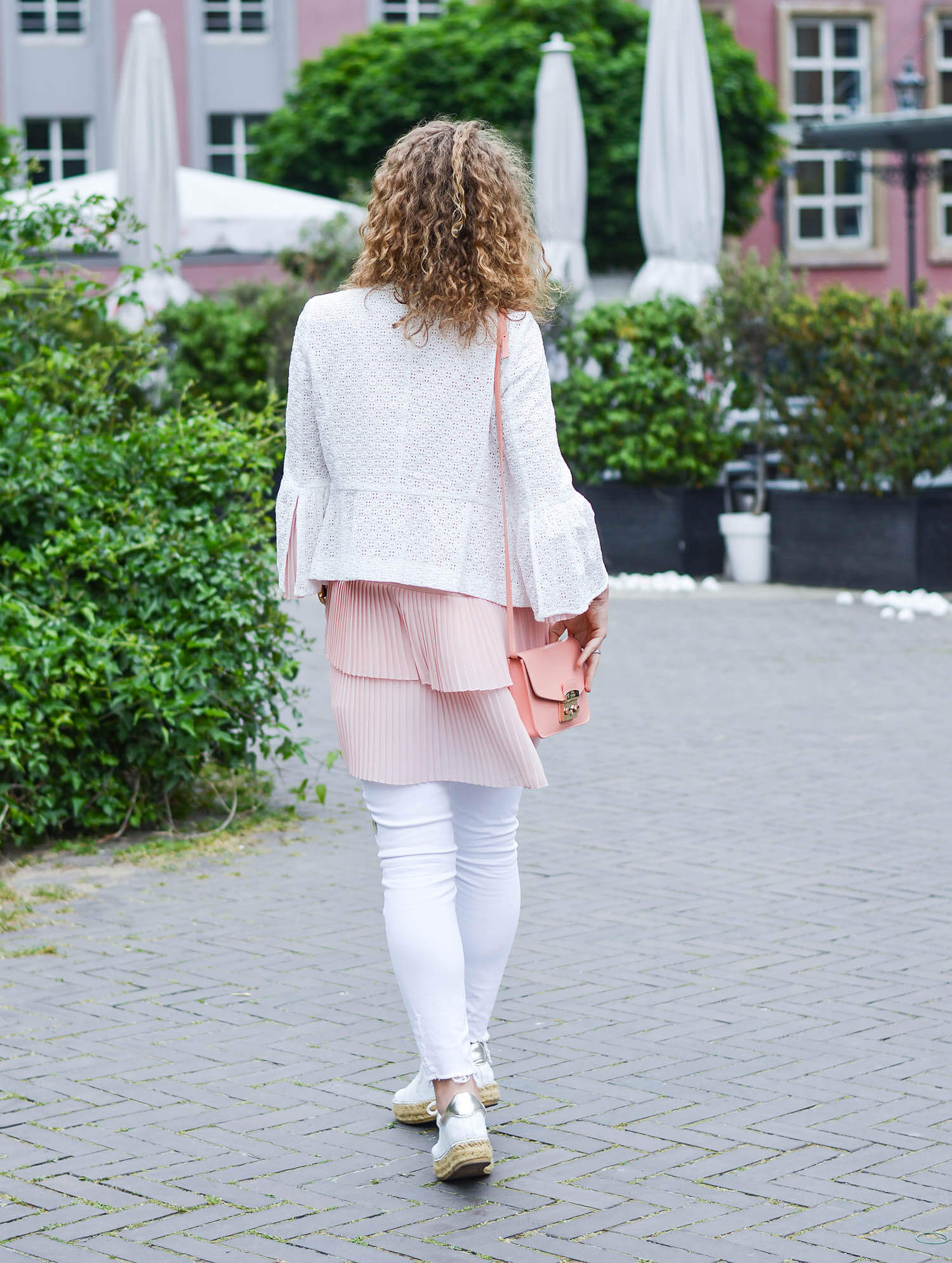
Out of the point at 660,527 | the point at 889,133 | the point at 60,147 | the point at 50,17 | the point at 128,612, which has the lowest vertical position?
the point at 660,527

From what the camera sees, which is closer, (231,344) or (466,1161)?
(466,1161)

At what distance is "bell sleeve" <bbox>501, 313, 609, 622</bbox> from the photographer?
3387 millimetres

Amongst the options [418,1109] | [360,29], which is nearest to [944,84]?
→ [360,29]

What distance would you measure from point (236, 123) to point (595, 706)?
98.5ft

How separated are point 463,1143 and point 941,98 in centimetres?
3703

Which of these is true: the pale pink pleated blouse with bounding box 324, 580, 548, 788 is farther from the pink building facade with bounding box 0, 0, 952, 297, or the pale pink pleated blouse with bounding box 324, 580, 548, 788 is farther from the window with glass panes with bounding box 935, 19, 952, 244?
the window with glass panes with bounding box 935, 19, 952, 244

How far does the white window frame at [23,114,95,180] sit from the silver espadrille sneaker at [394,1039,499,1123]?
3439 cm

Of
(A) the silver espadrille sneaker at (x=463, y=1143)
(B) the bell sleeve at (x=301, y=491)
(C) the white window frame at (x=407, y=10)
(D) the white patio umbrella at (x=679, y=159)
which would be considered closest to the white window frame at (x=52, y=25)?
(C) the white window frame at (x=407, y=10)

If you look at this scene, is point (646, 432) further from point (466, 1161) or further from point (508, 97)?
point (508, 97)

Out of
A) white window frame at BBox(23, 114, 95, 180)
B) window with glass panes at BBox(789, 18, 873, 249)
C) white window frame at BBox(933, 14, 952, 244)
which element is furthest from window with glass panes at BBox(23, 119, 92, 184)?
white window frame at BBox(933, 14, 952, 244)

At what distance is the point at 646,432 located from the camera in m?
13.4

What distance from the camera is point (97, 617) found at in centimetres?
598

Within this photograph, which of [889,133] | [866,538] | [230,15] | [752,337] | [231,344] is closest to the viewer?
[866,538]

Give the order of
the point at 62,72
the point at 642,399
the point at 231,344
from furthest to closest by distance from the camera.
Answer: the point at 62,72, the point at 231,344, the point at 642,399
